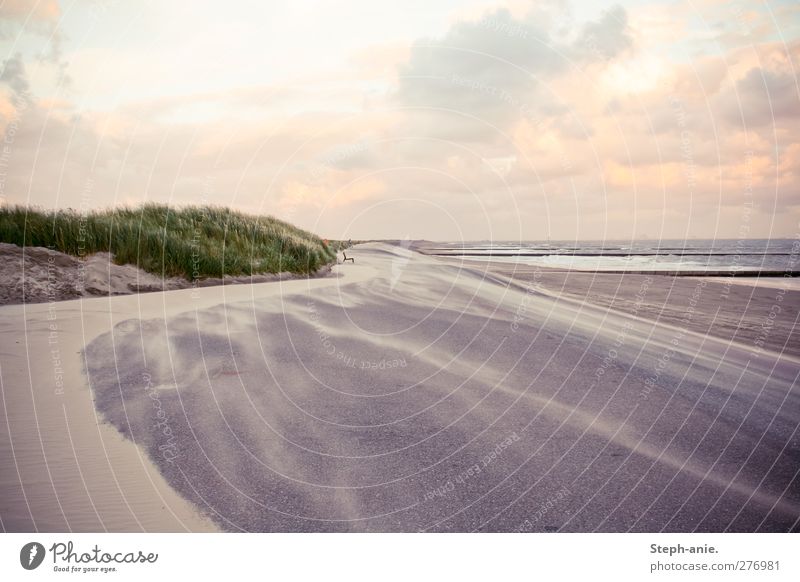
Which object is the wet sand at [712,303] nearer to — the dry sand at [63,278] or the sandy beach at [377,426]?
the sandy beach at [377,426]

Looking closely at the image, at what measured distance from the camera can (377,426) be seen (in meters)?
5.01

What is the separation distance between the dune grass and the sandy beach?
15.6ft

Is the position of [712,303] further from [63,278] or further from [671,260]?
[671,260]

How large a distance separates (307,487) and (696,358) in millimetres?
6422

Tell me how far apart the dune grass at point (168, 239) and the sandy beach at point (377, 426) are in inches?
187

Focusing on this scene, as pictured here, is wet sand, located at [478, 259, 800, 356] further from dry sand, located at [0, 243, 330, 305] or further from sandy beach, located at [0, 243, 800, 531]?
dry sand, located at [0, 243, 330, 305]

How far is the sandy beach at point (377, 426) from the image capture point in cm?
389

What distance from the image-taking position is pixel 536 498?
396 centimetres

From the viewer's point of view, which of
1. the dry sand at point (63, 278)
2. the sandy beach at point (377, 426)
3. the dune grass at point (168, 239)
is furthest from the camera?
the dune grass at point (168, 239)

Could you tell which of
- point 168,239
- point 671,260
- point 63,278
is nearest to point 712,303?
point 168,239

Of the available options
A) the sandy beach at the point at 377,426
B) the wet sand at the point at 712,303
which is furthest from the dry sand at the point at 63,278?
the wet sand at the point at 712,303

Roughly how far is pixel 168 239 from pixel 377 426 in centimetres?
1164
